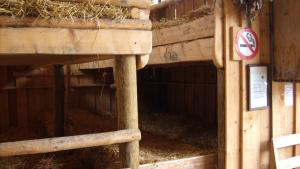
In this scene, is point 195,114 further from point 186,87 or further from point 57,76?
point 57,76

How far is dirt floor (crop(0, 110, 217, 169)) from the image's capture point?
304 cm

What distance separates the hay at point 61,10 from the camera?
161 cm

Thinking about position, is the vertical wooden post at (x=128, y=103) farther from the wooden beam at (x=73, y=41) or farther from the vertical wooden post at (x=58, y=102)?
the vertical wooden post at (x=58, y=102)

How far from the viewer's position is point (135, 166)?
2.07 meters

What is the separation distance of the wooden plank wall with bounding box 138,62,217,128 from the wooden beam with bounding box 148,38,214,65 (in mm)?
1122

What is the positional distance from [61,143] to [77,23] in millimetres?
707

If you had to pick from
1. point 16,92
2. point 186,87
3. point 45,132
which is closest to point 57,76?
point 45,132

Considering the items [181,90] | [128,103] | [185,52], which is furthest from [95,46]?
[181,90]

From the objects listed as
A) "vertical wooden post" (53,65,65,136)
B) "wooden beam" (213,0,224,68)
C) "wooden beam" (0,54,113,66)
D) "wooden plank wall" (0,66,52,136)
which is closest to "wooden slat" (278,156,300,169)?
"wooden beam" (213,0,224,68)

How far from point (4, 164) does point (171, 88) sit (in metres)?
3.68

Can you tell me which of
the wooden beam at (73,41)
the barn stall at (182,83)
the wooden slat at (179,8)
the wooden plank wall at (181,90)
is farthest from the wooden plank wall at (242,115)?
the wooden slat at (179,8)

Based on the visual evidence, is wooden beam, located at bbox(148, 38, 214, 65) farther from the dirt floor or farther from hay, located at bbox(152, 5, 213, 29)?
the dirt floor

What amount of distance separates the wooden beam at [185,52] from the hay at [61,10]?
109cm

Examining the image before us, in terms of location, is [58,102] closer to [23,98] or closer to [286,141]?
[23,98]
